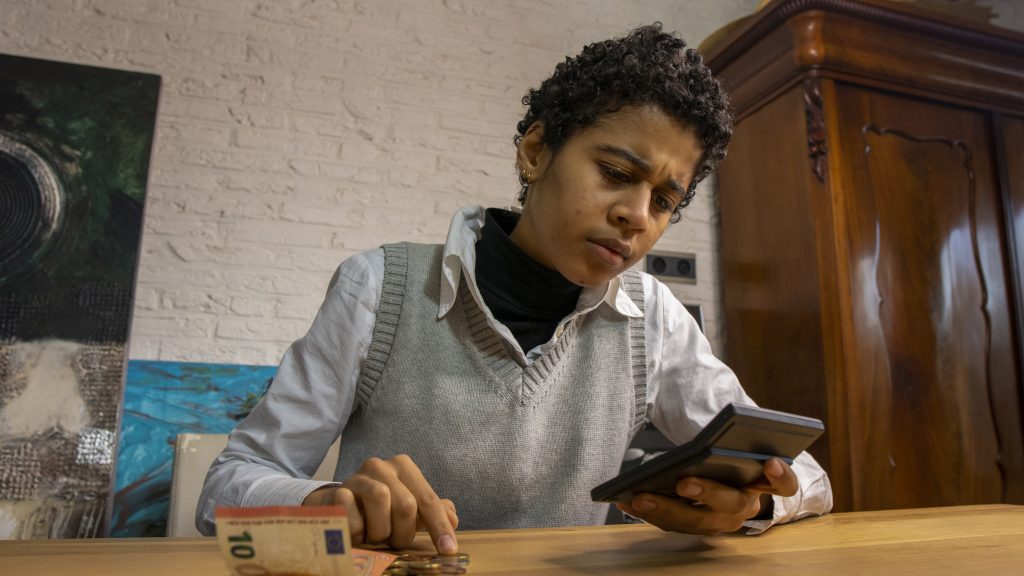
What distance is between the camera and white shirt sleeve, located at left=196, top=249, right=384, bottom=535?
0.94m

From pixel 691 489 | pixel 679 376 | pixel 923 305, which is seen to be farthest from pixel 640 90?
pixel 923 305

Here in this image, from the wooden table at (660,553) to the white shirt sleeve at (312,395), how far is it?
213mm

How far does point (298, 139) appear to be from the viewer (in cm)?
232

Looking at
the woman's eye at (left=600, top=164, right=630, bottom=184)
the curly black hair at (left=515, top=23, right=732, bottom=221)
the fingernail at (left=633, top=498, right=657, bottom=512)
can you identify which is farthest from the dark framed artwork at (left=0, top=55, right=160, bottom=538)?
the fingernail at (left=633, top=498, right=657, bottom=512)

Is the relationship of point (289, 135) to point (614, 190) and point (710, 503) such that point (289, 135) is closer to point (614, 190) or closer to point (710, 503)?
point (614, 190)

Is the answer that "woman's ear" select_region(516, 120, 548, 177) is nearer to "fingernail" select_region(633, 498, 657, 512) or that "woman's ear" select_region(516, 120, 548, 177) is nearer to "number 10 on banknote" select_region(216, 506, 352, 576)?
"fingernail" select_region(633, 498, 657, 512)

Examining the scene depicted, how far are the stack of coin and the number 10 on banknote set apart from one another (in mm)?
76

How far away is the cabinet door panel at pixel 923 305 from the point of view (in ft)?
6.97

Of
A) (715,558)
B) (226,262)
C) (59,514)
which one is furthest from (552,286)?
(59,514)

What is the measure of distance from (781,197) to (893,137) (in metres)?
0.40

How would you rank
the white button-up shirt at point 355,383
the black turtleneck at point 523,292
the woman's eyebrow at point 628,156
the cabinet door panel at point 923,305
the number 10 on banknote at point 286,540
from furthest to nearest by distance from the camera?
the cabinet door panel at point 923,305, the black turtleneck at point 523,292, the woman's eyebrow at point 628,156, the white button-up shirt at point 355,383, the number 10 on banknote at point 286,540

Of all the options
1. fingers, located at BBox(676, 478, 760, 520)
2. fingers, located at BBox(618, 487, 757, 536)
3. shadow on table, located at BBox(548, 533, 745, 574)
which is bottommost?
shadow on table, located at BBox(548, 533, 745, 574)

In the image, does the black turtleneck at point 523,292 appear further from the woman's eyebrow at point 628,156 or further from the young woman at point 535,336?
the woman's eyebrow at point 628,156

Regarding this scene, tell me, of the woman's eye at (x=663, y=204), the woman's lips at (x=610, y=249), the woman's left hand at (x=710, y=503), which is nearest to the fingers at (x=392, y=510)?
the woman's left hand at (x=710, y=503)
